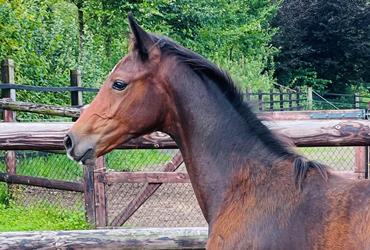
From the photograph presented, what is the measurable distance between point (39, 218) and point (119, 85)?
4.28 meters

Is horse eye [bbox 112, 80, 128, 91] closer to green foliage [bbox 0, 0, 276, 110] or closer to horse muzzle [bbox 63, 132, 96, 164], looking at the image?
horse muzzle [bbox 63, 132, 96, 164]

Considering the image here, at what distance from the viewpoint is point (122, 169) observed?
7418 millimetres

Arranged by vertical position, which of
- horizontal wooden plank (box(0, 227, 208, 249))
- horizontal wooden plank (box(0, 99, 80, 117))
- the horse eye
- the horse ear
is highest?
the horse ear

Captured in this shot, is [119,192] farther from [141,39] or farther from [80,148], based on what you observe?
[141,39]

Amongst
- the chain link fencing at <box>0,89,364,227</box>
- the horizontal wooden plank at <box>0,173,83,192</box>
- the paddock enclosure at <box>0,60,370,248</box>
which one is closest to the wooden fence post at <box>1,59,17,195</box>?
the paddock enclosure at <box>0,60,370,248</box>

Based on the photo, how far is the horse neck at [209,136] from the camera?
295 centimetres

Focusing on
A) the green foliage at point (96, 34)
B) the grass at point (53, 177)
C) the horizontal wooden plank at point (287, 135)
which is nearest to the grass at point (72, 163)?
the grass at point (53, 177)

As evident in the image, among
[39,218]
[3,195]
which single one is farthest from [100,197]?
[3,195]

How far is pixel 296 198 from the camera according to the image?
265 cm

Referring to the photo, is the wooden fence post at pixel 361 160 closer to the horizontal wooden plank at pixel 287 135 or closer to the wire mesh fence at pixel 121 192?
the wire mesh fence at pixel 121 192

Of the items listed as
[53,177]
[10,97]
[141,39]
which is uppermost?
[141,39]

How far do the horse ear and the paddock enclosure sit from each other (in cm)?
77

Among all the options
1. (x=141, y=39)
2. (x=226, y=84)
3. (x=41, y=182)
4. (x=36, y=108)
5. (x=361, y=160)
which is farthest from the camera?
(x=41, y=182)

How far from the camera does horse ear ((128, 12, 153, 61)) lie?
2924mm
